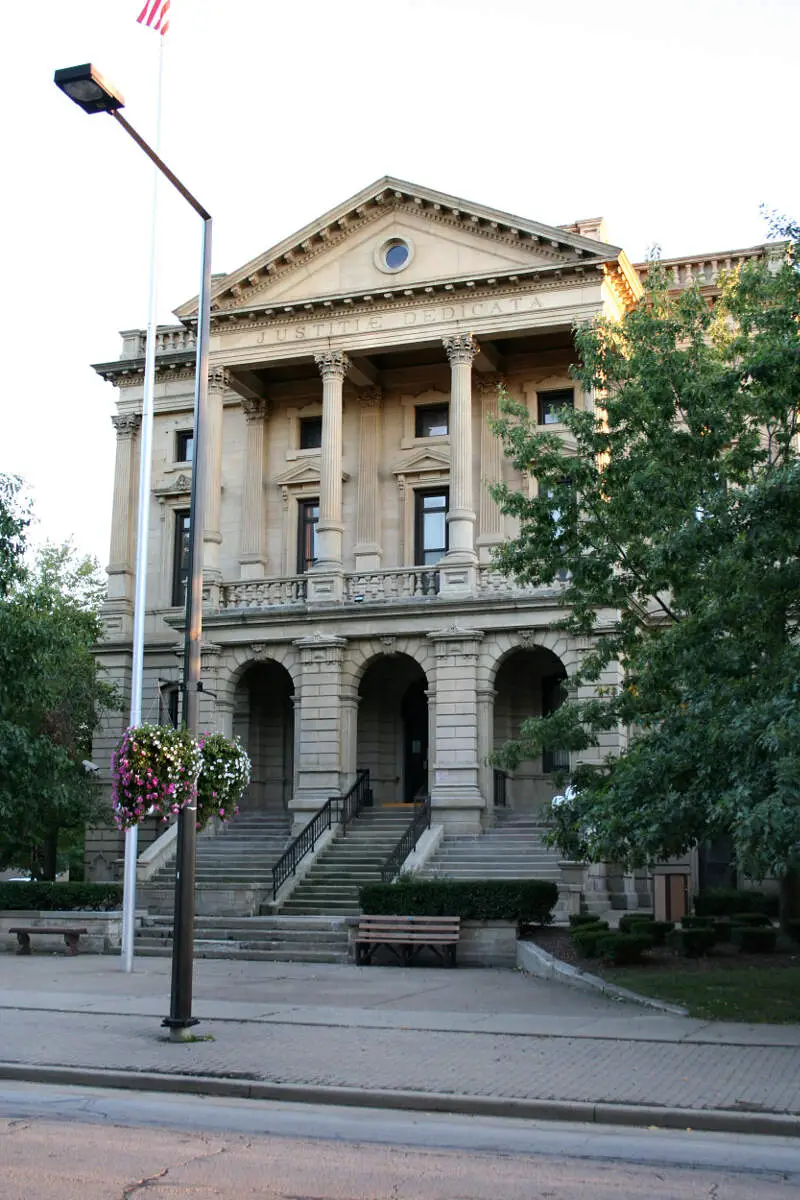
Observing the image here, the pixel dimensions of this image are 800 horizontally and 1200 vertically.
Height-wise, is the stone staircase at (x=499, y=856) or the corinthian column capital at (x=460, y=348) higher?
the corinthian column capital at (x=460, y=348)

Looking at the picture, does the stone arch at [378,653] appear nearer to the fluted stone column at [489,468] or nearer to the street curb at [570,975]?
the fluted stone column at [489,468]

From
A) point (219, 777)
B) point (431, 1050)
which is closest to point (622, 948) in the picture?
point (431, 1050)

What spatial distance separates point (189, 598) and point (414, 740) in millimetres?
23390

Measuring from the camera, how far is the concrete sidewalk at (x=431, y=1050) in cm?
1038

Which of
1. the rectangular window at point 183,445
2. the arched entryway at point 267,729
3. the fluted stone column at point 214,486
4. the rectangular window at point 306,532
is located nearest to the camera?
the fluted stone column at point 214,486

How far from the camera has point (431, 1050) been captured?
12.8 metres

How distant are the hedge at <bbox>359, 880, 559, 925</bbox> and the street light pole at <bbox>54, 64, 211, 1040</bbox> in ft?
32.0

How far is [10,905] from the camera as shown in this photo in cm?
2702

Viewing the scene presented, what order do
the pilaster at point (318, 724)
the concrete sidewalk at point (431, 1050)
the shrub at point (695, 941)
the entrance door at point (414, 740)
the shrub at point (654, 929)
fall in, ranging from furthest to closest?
1. the entrance door at point (414, 740)
2. the pilaster at point (318, 724)
3. the shrub at point (654, 929)
4. the shrub at point (695, 941)
5. the concrete sidewalk at point (431, 1050)

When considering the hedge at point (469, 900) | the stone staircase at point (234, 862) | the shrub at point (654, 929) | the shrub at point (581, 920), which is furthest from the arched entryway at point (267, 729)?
the shrub at point (654, 929)

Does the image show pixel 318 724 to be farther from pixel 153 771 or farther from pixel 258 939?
pixel 153 771

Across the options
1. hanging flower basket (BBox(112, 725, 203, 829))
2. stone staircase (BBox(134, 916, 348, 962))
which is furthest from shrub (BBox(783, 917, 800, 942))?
hanging flower basket (BBox(112, 725, 203, 829))

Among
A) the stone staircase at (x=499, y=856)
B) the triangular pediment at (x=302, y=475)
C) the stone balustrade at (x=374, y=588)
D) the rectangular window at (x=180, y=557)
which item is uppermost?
the triangular pediment at (x=302, y=475)

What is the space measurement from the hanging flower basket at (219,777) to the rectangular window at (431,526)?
22.4 metres
